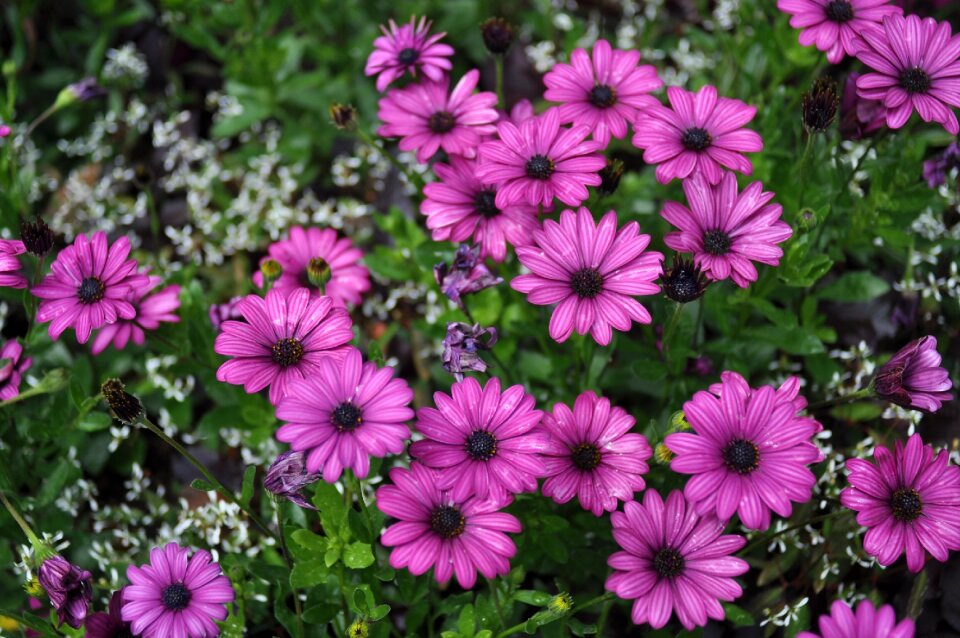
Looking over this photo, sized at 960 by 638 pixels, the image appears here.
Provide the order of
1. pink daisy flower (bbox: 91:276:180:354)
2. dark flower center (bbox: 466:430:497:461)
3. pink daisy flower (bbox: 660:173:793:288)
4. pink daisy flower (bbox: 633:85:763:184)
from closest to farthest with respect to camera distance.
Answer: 1. dark flower center (bbox: 466:430:497:461)
2. pink daisy flower (bbox: 660:173:793:288)
3. pink daisy flower (bbox: 633:85:763:184)
4. pink daisy flower (bbox: 91:276:180:354)

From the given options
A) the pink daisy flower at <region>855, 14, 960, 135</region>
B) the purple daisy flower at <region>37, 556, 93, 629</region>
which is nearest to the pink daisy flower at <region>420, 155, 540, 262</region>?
the pink daisy flower at <region>855, 14, 960, 135</region>

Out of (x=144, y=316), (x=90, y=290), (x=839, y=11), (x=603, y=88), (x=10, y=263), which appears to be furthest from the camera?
(x=144, y=316)

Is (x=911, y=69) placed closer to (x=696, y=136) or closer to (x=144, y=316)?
(x=696, y=136)

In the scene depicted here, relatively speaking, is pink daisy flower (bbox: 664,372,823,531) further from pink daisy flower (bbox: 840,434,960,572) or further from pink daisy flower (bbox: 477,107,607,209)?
pink daisy flower (bbox: 477,107,607,209)

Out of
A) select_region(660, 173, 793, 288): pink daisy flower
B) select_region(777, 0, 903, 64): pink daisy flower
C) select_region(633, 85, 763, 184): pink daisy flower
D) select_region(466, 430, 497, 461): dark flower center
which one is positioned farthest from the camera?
select_region(777, 0, 903, 64): pink daisy flower

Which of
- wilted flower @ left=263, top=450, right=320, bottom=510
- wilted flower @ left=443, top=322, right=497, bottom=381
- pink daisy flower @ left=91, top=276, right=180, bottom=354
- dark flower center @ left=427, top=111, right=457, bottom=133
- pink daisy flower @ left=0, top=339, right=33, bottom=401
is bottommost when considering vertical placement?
wilted flower @ left=263, top=450, right=320, bottom=510

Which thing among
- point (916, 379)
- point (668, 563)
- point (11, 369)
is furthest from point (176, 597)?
point (916, 379)
